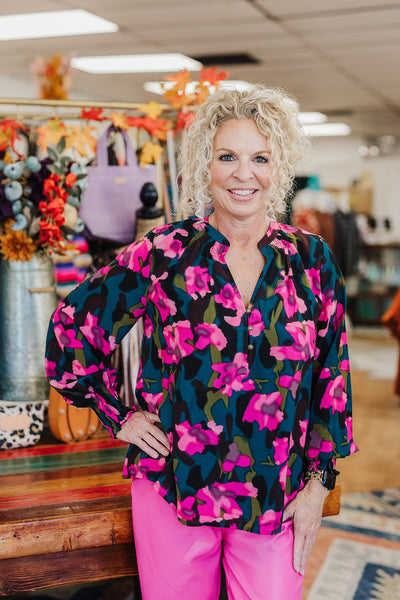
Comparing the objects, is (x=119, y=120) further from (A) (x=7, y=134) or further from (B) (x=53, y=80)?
(B) (x=53, y=80)

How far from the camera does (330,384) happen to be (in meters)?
1.56

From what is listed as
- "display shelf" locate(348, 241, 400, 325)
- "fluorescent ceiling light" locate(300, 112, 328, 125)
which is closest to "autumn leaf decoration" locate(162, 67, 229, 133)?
"display shelf" locate(348, 241, 400, 325)

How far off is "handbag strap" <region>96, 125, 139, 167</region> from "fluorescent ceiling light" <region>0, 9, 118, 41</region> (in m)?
2.90

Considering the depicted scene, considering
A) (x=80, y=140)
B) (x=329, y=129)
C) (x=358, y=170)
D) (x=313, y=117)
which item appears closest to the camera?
(x=80, y=140)

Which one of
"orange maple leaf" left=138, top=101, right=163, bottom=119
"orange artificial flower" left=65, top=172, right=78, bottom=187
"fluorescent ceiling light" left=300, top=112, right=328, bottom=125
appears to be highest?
"fluorescent ceiling light" left=300, top=112, right=328, bottom=125

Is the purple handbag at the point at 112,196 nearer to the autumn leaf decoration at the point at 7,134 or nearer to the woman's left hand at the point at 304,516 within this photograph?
the autumn leaf decoration at the point at 7,134

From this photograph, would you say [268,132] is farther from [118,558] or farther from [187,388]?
[118,558]

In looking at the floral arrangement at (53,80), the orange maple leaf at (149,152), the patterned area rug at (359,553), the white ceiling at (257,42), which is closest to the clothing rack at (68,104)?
the orange maple leaf at (149,152)

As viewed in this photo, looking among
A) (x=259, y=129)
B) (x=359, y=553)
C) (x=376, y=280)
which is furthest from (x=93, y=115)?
(x=376, y=280)

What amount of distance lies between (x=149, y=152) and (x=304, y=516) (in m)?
1.52

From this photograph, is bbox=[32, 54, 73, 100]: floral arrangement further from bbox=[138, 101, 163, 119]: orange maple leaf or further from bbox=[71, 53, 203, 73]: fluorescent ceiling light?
bbox=[138, 101, 163, 119]: orange maple leaf

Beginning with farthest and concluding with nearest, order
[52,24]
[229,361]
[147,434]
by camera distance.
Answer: [52,24] < [147,434] < [229,361]

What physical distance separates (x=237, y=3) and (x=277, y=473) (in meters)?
4.01

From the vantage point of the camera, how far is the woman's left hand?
151 cm
